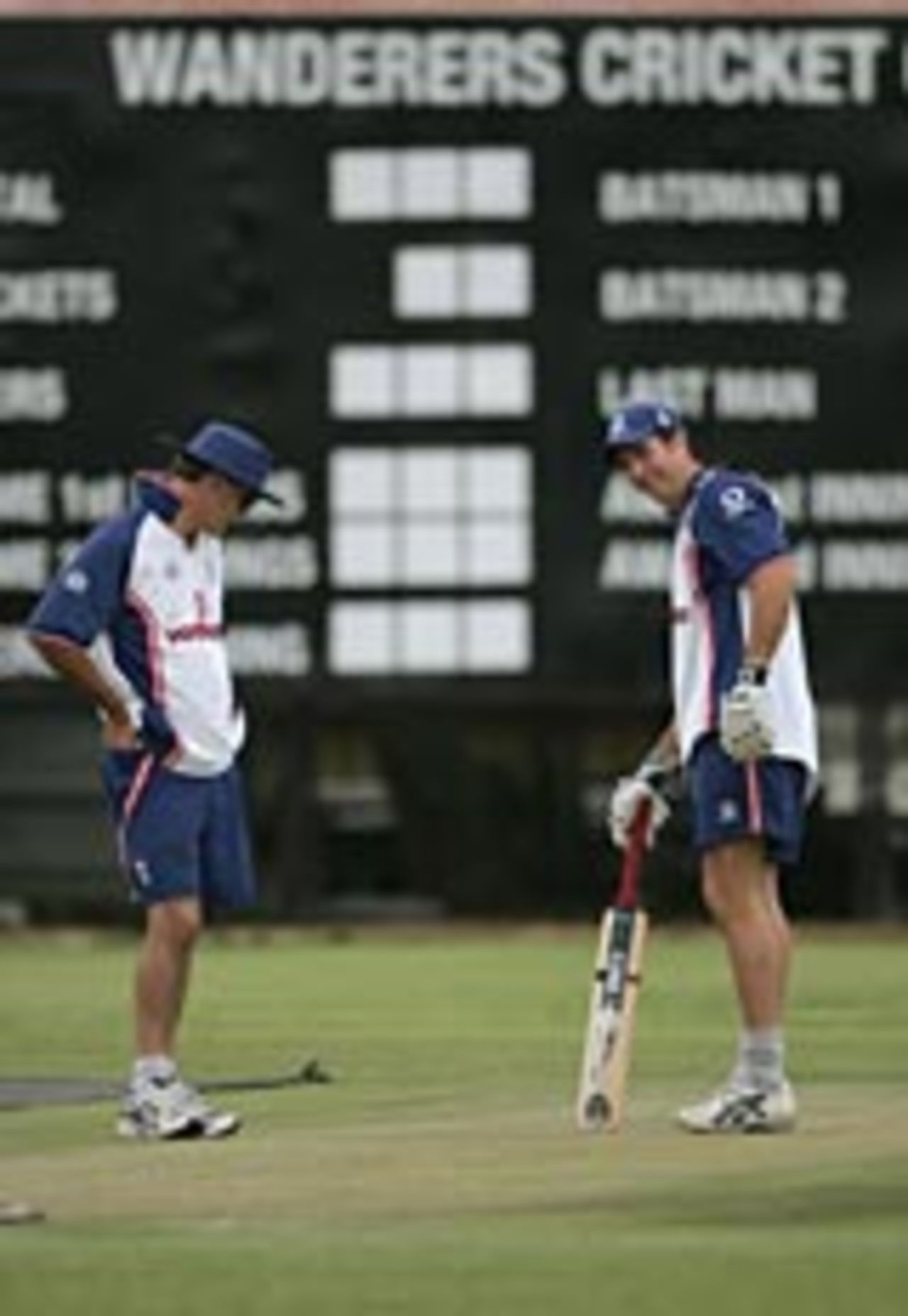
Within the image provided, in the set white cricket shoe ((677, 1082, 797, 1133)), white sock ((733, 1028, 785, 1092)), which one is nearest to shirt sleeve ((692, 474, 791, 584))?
white sock ((733, 1028, 785, 1092))

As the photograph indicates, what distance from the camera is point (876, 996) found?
17.8 m

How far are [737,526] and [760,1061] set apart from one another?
1224mm

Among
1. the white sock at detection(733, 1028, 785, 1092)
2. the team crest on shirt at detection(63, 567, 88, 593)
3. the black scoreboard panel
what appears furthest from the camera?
the black scoreboard panel

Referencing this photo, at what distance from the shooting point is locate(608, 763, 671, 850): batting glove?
11258 millimetres

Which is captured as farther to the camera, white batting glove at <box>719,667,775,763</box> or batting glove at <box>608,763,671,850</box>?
batting glove at <box>608,763,671,850</box>

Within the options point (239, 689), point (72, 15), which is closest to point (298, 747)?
point (239, 689)

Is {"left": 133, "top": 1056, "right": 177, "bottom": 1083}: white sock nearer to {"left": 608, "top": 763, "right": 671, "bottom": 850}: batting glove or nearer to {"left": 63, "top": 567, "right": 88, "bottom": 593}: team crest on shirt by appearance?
{"left": 63, "top": 567, "right": 88, "bottom": 593}: team crest on shirt

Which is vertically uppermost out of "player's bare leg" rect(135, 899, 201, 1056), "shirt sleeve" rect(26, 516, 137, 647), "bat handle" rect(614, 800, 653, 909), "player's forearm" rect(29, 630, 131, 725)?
"shirt sleeve" rect(26, 516, 137, 647)

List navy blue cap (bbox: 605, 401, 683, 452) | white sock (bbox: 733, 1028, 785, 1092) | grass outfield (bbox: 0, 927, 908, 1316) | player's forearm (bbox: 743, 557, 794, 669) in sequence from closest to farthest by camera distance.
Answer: grass outfield (bbox: 0, 927, 908, 1316)
player's forearm (bbox: 743, 557, 794, 669)
white sock (bbox: 733, 1028, 785, 1092)
navy blue cap (bbox: 605, 401, 683, 452)

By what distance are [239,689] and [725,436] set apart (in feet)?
8.80

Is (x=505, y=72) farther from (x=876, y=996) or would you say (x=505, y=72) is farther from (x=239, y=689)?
(x=876, y=996)

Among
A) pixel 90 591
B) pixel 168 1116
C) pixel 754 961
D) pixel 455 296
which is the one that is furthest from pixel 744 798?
pixel 455 296

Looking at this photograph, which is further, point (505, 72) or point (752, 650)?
point (505, 72)

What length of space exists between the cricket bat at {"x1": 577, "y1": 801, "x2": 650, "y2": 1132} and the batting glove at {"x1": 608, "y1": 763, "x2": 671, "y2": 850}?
17mm
